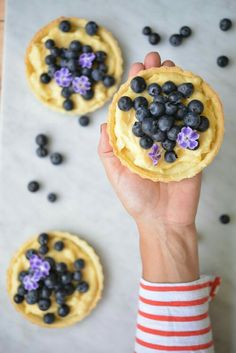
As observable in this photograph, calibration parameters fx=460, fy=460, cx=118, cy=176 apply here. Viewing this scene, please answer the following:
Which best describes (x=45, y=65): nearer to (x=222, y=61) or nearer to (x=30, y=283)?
(x=222, y=61)

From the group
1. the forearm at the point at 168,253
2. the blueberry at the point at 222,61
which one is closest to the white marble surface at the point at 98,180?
the blueberry at the point at 222,61

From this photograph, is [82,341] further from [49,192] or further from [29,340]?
[49,192]

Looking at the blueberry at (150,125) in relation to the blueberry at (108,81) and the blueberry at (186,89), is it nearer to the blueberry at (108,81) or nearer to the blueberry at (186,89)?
the blueberry at (186,89)

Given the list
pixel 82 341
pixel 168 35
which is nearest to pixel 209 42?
pixel 168 35

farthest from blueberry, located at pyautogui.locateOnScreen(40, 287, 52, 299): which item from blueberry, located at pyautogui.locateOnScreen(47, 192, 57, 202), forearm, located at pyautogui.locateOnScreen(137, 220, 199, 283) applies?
forearm, located at pyautogui.locateOnScreen(137, 220, 199, 283)

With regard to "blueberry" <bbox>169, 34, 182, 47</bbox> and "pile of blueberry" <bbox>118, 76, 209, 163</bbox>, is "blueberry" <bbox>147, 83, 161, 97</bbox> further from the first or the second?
"blueberry" <bbox>169, 34, 182, 47</bbox>

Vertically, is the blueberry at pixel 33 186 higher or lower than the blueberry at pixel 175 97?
lower
